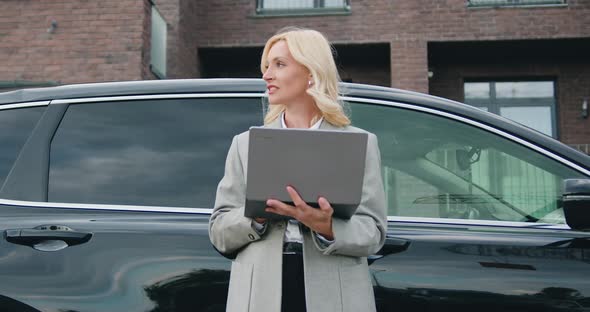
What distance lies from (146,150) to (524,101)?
9.83m

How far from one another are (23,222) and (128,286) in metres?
0.48

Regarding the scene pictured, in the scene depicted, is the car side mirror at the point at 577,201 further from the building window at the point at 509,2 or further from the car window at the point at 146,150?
the building window at the point at 509,2

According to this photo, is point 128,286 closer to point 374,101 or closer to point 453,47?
point 374,101

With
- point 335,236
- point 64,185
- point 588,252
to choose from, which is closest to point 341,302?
point 335,236

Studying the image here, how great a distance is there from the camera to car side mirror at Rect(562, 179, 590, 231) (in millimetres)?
2234

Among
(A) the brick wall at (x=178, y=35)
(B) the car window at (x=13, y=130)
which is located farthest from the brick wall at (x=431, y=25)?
(B) the car window at (x=13, y=130)

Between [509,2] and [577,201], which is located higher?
[509,2]

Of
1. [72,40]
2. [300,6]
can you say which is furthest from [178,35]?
[300,6]

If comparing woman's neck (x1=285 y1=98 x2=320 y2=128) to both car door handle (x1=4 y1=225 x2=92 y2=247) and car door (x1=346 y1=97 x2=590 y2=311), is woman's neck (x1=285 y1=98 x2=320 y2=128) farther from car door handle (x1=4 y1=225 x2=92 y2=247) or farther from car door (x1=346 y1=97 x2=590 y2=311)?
car door handle (x1=4 y1=225 x2=92 y2=247)

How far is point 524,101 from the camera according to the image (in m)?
11.5

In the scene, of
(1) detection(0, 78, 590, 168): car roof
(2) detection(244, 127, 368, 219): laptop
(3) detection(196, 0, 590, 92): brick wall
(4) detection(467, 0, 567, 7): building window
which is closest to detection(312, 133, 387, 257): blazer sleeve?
(2) detection(244, 127, 368, 219): laptop

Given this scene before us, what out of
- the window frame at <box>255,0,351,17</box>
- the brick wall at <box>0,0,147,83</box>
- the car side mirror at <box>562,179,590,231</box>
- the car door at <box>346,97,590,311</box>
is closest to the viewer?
the car side mirror at <box>562,179,590,231</box>

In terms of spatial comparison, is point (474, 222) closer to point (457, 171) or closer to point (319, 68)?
point (457, 171)

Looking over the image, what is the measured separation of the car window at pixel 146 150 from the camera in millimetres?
2627
